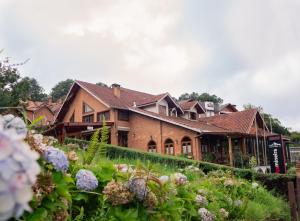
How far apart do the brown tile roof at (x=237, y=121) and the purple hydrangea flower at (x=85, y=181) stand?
93.1 ft

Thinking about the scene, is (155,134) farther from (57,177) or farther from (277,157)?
(57,177)

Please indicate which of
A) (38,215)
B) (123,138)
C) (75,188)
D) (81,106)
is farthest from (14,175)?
(81,106)

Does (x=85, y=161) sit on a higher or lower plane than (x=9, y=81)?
lower

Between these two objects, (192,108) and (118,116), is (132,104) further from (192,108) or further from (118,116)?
(192,108)

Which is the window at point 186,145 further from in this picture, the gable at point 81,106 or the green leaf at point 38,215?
the green leaf at point 38,215

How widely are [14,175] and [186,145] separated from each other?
26380mm

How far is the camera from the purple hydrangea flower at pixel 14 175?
670 millimetres

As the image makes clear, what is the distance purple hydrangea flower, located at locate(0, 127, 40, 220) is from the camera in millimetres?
670

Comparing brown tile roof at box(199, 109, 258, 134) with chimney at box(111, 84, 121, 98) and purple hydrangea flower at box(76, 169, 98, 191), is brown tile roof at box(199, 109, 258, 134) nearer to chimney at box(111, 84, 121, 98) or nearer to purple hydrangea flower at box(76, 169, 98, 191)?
chimney at box(111, 84, 121, 98)

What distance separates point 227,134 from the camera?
26.7 metres

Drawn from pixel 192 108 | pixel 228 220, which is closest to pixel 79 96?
pixel 192 108

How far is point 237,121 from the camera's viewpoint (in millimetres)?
32156

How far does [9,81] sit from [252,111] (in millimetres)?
23866

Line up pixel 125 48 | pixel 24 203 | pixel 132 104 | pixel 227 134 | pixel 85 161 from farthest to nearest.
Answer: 1. pixel 132 104
2. pixel 227 134
3. pixel 125 48
4. pixel 85 161
5. pixel 24 203
